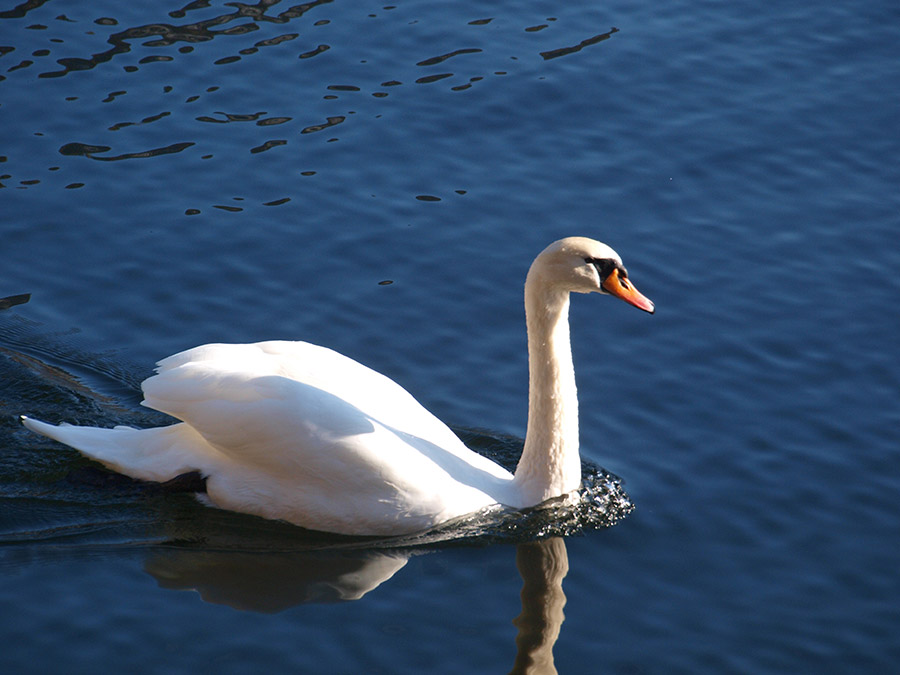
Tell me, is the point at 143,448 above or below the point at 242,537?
above

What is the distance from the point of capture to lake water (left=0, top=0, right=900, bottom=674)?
7.43m

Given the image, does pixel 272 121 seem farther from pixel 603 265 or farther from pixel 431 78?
pixel 603 265

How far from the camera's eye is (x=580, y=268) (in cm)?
805

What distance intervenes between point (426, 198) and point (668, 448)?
12.8ft

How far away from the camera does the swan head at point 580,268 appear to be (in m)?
8.05

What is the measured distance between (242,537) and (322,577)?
68cm

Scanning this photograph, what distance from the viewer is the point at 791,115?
1330cm

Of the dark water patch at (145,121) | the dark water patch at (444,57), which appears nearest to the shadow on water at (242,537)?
the dark water patch at (145,121)

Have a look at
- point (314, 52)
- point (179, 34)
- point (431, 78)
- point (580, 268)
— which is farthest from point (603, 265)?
point (179, 34)

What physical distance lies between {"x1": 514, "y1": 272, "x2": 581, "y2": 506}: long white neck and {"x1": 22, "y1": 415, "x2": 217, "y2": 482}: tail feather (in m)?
2.03

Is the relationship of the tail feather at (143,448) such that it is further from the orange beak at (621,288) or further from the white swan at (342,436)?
the orange beak at (621,288)

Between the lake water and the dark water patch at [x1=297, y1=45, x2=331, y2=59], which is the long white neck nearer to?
the lake water

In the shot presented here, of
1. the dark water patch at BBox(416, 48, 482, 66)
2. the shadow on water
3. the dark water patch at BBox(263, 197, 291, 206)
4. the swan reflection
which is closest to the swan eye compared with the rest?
the shadow on water

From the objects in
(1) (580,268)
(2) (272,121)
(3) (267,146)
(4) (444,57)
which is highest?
(1) (580,268)
